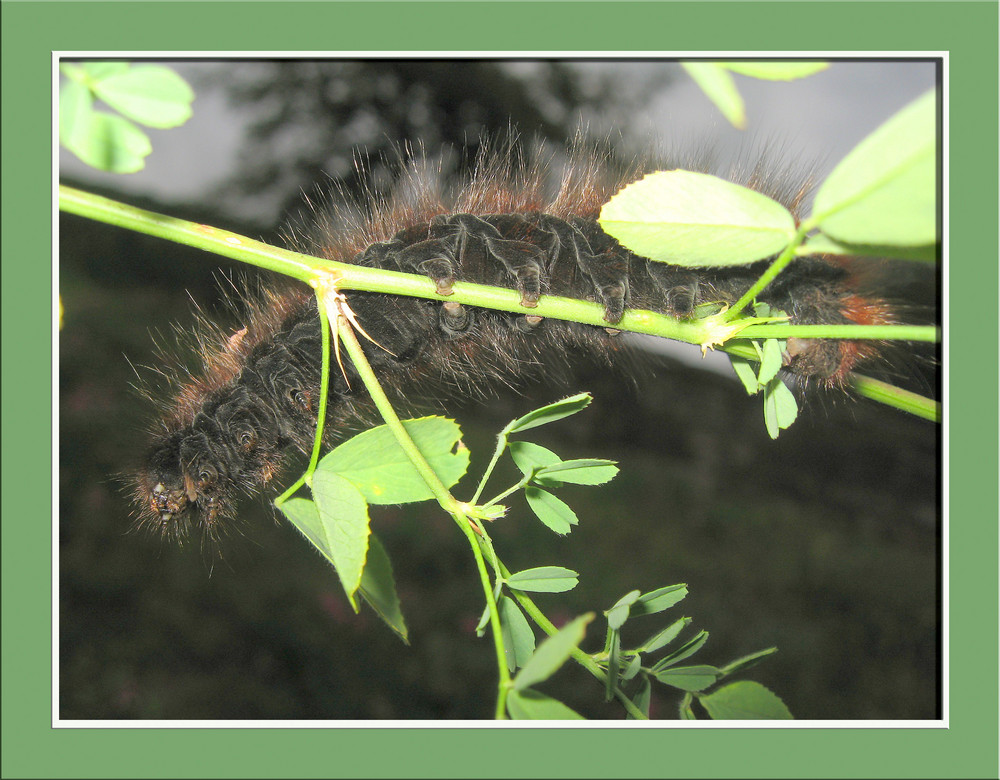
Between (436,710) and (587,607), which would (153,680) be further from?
(587,607)

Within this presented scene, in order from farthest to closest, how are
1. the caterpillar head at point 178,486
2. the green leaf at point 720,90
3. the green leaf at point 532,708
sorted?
1. the caterpillar head at point 178,486
2. the green leaf at point 532,708
3. the green leaf at point 720,90

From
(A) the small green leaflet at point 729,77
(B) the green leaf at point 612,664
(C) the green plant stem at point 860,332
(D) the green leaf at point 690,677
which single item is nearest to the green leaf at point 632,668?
(B) the green leaf at point 612,664

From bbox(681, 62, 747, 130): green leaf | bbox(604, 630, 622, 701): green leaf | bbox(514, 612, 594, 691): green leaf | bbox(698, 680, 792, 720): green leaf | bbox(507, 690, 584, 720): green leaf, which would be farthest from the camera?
bbox(698, 680, 792, 720): green leaf

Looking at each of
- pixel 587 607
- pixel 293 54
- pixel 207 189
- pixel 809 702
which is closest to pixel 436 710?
pixel 587 607

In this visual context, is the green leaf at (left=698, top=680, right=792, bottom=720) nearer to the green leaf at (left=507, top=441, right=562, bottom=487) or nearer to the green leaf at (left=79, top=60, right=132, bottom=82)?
the green leaf at (left=507, top=441, right=562, bottom=487)

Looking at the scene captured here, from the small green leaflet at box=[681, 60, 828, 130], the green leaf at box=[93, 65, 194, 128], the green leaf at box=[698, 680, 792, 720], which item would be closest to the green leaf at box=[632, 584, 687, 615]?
the green leaf at box=[698, 680, 792, 720]

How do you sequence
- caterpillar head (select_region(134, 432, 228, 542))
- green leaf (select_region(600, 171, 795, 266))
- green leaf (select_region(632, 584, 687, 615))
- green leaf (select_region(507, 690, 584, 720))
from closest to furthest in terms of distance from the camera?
green leaf (select_region(600, 171, 795, 266)) < green leaf (select_region(507, 690, 584, 720)) < green leaf (select_region(632, 584, 687, 615)) < caterpillar head (select_region(134, 432, 228, 542))

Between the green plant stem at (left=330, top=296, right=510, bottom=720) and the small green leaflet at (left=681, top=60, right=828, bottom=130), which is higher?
the small green leaflet at (left=681, top=60, right=828, bottom=130)

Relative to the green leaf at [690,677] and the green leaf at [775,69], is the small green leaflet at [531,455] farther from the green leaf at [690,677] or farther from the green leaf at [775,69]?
the green leaf at [775,69]
